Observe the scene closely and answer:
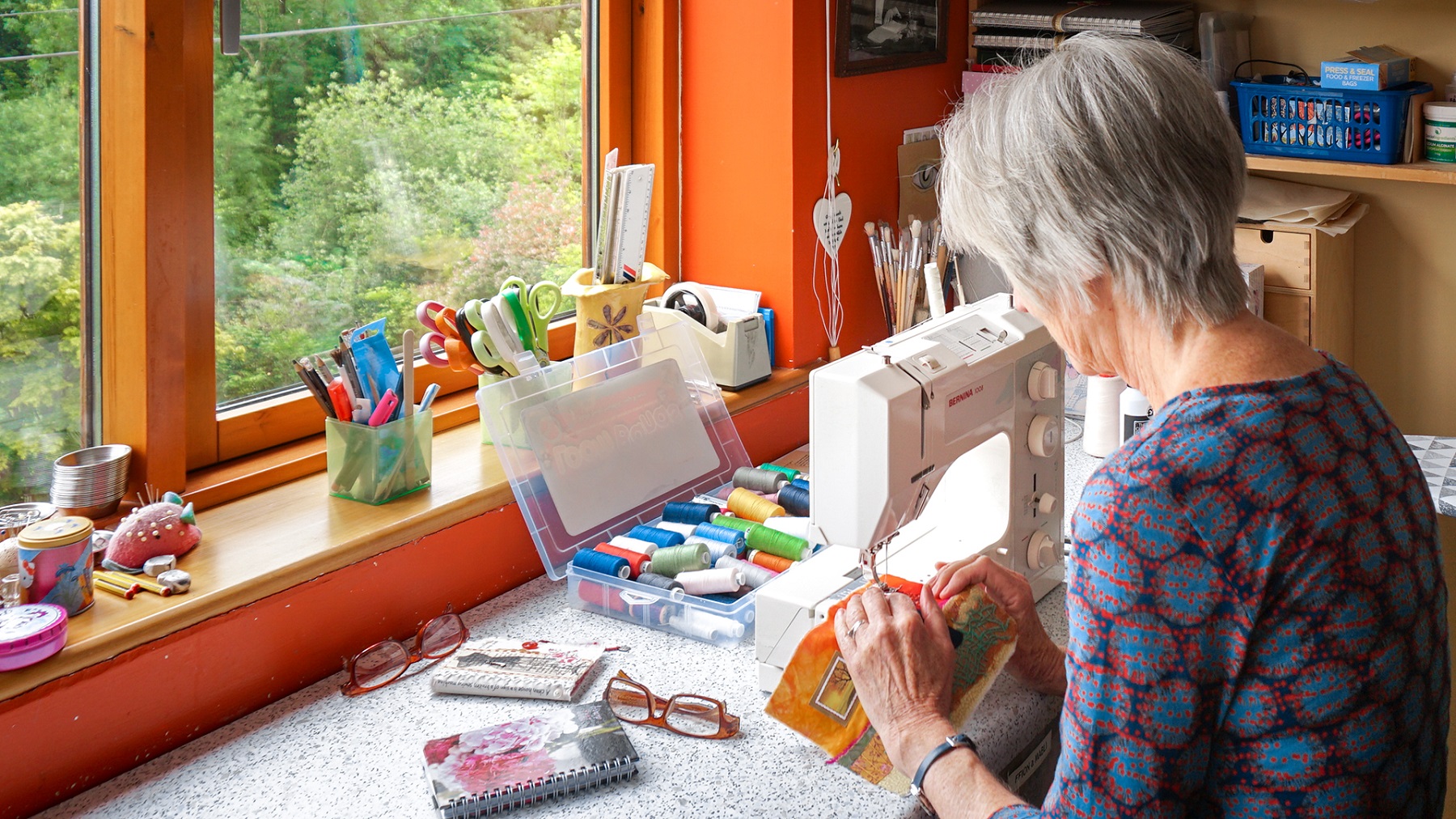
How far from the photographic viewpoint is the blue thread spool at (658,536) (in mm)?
1663

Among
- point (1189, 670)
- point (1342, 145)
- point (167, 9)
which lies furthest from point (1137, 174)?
point (1342, 145)

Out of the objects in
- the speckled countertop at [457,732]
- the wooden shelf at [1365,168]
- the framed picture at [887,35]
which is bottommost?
the speckled countertop at [457,732]

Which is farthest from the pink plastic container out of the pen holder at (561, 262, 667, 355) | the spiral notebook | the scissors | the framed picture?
the framed picture

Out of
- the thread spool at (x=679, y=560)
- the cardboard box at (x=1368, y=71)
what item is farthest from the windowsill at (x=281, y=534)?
the cardboard box at (x=1368, y=71)

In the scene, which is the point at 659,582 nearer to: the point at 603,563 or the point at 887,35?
the point at 603,563

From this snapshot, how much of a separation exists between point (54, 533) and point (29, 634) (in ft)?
0.47

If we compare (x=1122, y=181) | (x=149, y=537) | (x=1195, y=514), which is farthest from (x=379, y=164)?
(x=1195, y=514)

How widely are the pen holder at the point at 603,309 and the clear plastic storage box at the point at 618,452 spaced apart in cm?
4

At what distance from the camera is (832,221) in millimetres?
2273

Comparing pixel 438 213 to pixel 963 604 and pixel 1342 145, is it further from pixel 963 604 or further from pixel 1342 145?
pixel 1342 145

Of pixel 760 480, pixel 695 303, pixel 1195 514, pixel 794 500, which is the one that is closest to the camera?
pixel 1195 514

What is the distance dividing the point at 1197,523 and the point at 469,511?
99 cm

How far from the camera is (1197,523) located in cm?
92

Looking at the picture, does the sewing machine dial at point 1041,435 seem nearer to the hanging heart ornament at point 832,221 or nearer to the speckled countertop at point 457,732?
the speckled countertop at point 457,732
